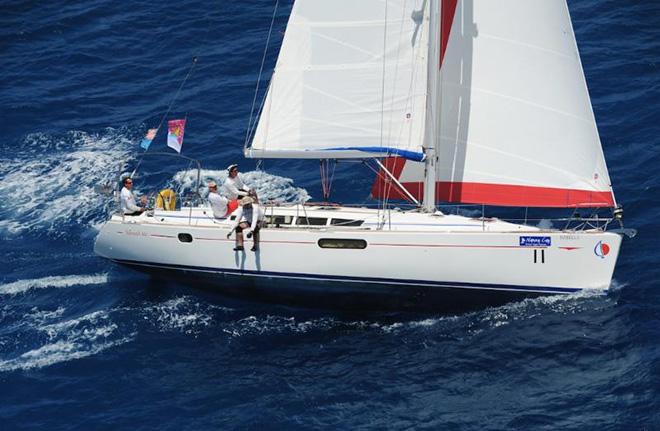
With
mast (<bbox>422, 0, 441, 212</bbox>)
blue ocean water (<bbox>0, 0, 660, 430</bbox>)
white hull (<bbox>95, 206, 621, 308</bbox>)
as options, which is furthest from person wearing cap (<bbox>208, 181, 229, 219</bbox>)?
mast (<bbox>422, 0, 441, 212</bbox>)

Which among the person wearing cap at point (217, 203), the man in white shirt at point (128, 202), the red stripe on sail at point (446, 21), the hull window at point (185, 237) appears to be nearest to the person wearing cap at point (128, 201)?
the man in white shirt at point (128, 202)

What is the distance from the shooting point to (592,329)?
26828 mm

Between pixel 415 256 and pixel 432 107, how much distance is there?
3994 millimetres

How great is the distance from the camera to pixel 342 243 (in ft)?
92.1

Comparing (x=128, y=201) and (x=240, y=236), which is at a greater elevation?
(x=128, y=201)

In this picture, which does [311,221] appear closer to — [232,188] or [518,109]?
[232,188]

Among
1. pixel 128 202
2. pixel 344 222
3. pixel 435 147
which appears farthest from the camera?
pixel 128 202

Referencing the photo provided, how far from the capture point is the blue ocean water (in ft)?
81.0

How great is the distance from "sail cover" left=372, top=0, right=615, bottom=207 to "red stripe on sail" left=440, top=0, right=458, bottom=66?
0.03 meters

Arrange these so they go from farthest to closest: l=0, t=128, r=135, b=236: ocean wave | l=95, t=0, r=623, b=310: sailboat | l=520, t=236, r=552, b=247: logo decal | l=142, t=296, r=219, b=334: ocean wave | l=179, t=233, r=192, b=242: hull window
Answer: l=0, t=128, r=135, b=236: ocean wave < l=179, t=233, r=192, b=242: hull window < l=142, t=296, r=219, b=334: ocean wave < l=95, t=0, r=623, b=310: sailboat < l=520, t=236, r=552, b=247: logo decal

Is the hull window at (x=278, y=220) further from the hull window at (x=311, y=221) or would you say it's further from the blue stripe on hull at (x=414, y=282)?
the blue stripe on hull at (x=414, y=282)

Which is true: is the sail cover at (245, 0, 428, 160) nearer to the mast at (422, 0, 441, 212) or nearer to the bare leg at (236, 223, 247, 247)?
the mast at (422, 0, 441, 212)

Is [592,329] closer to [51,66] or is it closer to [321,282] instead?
[321,282]

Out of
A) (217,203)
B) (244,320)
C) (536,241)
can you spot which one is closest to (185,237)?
(217,203)
